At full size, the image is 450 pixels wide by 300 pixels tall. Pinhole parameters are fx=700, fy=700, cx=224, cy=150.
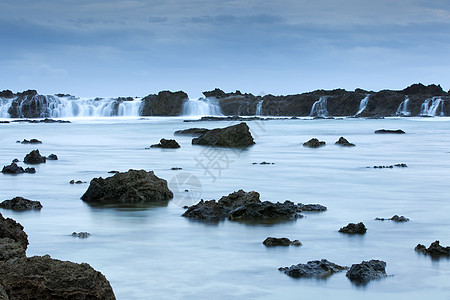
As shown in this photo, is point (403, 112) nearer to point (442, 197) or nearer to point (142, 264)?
point (442, 197)

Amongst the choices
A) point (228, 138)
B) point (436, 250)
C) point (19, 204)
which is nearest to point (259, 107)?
point (228, 138)

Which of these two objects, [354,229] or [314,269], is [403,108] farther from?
[314,269]

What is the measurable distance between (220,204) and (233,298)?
3765 mm

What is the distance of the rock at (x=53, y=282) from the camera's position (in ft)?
13.6

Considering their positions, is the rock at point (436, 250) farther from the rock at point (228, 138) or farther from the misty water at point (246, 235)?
the rock at point (228, 138)

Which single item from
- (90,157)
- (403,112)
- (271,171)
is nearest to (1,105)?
(403,112)

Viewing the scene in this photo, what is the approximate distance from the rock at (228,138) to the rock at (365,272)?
63.0 feet

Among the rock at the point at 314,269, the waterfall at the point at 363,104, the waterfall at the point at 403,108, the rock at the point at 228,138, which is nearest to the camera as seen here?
the rock at the point at 314,269

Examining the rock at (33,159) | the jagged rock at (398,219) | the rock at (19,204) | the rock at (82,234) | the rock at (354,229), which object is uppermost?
the rock at (33,159)

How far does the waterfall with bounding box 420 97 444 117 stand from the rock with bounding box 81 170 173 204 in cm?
7855

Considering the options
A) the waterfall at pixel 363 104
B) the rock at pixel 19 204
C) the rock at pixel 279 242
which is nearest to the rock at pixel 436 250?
the rock at pixel 279 242

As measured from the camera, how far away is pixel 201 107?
303 ft

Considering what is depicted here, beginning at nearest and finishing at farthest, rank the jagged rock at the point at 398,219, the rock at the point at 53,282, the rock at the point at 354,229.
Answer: the rock at the point at 53,282
the rock at the point at 354,229
the jagged rock at the point at 398,219

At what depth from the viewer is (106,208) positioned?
31.7ft
